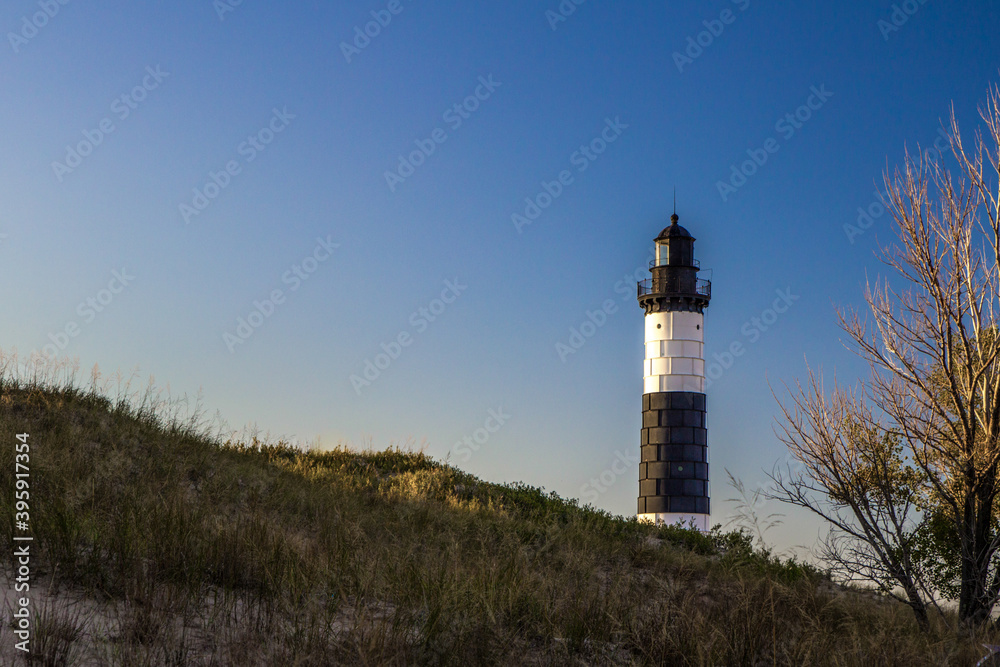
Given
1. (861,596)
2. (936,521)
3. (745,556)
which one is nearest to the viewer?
(861,596)

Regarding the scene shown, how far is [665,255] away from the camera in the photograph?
32188 mm

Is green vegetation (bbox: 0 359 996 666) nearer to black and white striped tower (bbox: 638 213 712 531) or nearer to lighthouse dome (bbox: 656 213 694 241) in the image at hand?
black and white striped tower (bbox: 638 213 712 531)

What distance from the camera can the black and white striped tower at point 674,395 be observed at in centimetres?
2955

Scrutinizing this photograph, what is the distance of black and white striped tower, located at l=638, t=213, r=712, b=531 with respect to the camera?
29547 millimetres

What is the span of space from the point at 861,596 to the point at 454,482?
859 cm

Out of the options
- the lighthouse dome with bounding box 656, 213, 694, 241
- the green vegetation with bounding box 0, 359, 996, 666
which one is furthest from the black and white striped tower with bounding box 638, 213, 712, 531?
the green vegetation with bounding box 0, 359, 996, 666

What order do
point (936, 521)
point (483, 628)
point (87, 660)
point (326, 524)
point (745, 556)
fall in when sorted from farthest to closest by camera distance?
1. point (936, 521)
2. point (745, 556)
3. point (326, 524)
4. point (483, 628)
5. point (87, 660)

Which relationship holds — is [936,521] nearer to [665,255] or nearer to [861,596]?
[861,596]

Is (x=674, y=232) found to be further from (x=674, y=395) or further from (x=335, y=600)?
(x=335, y=600)

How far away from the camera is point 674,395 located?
30.1m

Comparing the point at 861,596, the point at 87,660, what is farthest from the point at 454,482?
the point at 87,660

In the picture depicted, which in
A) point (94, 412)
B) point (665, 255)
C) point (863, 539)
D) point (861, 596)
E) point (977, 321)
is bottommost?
point (861, 596)

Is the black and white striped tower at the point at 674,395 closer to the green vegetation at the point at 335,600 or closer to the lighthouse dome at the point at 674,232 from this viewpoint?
the lighthouse dome at the point at 674,232

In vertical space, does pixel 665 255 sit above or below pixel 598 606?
above
